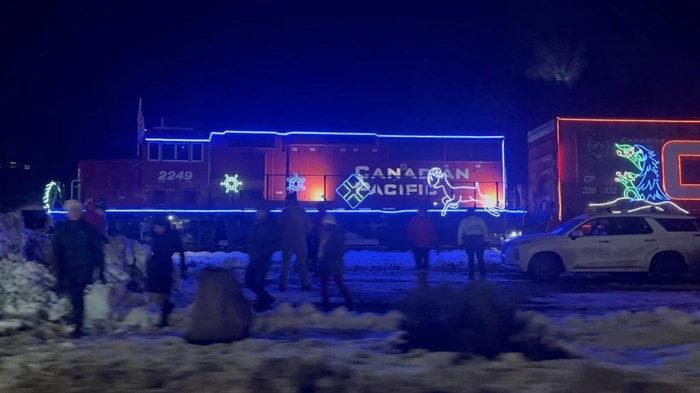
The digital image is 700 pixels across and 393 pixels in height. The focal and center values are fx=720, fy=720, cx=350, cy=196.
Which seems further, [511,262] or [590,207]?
[590,207]

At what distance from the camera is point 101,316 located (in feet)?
30.9

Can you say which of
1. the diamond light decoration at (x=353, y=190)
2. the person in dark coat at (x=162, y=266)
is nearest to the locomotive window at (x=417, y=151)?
the diamond light decoration at (x=353, y=190)

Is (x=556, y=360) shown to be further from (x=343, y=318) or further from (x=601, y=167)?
(x=601, y=167)

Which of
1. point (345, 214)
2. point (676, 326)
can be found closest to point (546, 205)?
point (345, 214)

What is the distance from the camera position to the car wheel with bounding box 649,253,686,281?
50.7ft

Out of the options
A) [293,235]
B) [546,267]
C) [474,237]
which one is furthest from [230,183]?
[546,267]

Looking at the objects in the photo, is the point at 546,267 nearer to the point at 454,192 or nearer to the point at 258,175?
the point at 454,192

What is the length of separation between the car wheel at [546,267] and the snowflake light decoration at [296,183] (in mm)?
10313

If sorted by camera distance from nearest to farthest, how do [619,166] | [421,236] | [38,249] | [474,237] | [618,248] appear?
[38,249], [421,236], [474,237], [618,248], [619,166]

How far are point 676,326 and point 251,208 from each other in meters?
16.3

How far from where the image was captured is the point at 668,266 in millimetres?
15484

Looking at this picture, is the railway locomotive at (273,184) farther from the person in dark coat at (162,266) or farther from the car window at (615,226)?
the person in dark coat at (162,266)

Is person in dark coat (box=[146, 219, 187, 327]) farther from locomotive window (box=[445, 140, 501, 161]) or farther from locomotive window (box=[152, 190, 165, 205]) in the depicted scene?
locomotive window (box=[445, 140, 501, 161])

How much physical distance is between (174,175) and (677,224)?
15633 mm
